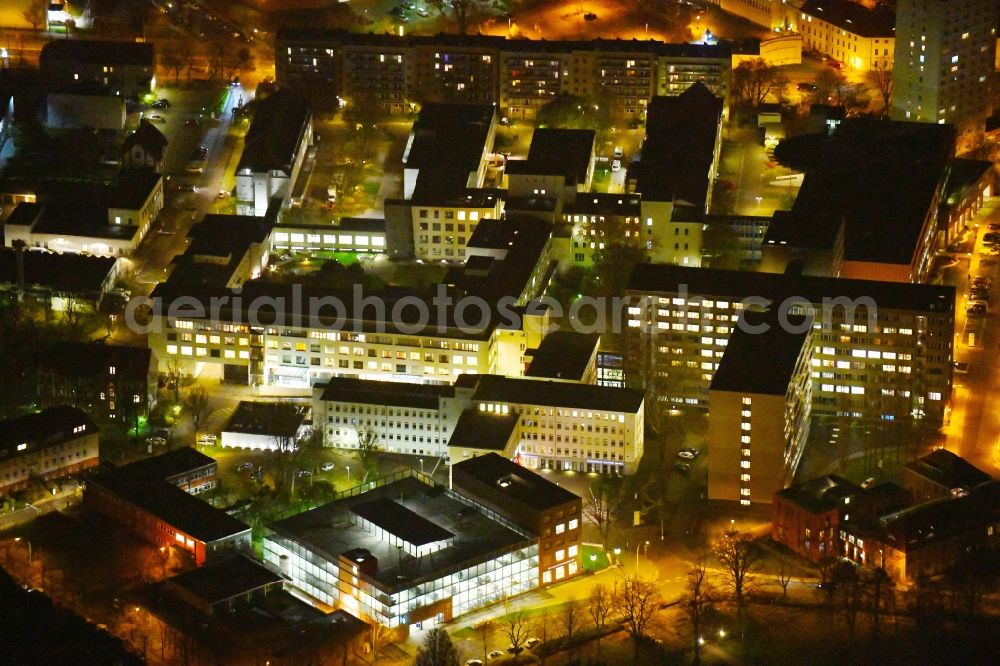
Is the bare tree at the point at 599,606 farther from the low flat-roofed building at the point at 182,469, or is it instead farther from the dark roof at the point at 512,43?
the dark roof at the point at 512,43

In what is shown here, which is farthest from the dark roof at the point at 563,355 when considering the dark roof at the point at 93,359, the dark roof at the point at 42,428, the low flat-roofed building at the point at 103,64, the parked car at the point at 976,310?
the low flat-roofed building at the point at 103,64

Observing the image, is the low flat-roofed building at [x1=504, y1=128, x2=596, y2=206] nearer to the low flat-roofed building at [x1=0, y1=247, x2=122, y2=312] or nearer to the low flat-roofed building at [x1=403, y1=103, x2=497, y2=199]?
the low flat-roofed building at [x1=403, y1=103, x2=497, y2=199]

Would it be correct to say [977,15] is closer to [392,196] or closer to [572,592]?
[392,196]

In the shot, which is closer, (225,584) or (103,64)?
(225,584)

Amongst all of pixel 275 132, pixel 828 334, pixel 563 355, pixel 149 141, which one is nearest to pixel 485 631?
pixel 563 355

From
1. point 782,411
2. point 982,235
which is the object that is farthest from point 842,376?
point 982,235

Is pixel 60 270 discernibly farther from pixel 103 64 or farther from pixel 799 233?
pixel 799 233
